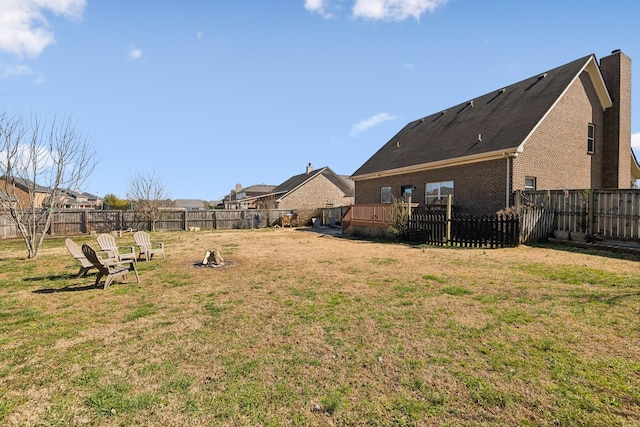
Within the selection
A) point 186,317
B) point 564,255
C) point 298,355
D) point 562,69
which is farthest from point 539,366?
point 562,69

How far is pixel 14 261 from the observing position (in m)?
11.1

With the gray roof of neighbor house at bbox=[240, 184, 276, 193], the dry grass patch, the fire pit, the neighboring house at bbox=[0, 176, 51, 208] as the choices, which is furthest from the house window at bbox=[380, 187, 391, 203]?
the gray roof of neighbor house at bbox=[240, 184, 276, 193]

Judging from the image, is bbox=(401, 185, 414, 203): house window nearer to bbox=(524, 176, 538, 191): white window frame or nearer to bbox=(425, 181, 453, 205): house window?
bbox=(425, 181, 453, 205): house window

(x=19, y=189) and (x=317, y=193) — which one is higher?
(x=317, y=193)

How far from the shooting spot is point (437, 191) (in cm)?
1869

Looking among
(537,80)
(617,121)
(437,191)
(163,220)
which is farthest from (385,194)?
(163,220)

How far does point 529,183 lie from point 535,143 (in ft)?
6.25

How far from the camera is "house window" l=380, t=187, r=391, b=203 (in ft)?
75.3

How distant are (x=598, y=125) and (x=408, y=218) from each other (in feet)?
43.3

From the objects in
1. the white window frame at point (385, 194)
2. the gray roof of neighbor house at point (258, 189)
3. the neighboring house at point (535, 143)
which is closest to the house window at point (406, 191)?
the neighboring house at point (535, 143)

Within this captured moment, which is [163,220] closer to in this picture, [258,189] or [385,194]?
[385,194]

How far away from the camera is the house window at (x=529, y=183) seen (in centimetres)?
1528

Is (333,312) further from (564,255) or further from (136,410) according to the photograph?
(564,255)

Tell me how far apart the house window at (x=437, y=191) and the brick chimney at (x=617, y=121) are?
9.17 m
